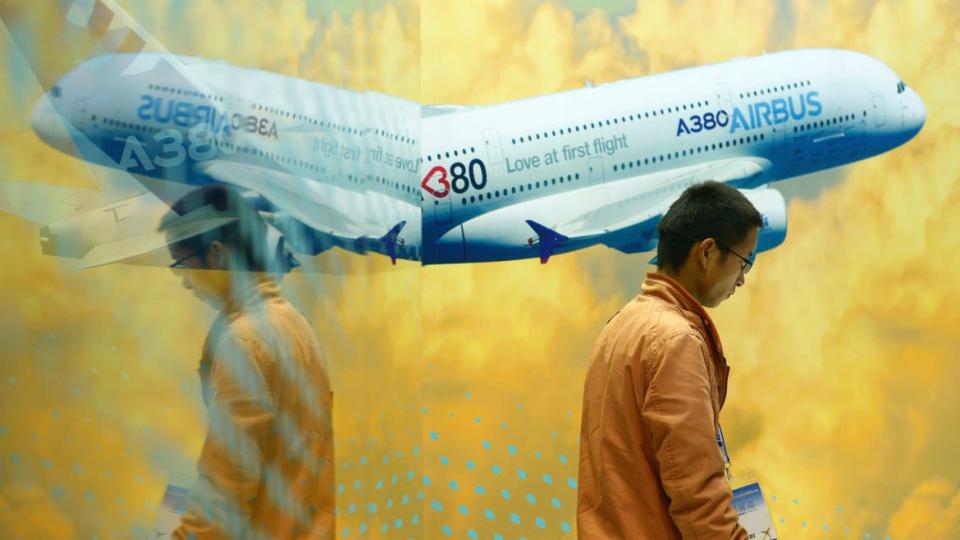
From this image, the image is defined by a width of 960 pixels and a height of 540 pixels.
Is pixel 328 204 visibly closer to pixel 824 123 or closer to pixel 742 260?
pixel 742 260

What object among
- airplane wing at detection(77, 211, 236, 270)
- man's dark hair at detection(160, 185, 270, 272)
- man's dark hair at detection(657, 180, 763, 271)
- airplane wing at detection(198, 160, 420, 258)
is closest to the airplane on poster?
man's dark hair at detection(657, 180, 763, 271)

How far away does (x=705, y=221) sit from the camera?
183cm

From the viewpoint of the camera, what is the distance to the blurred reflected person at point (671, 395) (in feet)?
5.34

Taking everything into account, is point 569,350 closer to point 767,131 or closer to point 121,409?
point 767,131

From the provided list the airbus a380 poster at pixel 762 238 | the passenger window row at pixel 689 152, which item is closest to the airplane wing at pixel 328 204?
the airbus a380 poster at pixel 762 238

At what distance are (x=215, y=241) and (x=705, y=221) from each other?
106 cm

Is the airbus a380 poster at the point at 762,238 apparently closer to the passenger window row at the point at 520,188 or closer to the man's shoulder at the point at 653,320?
the passenger window row at the point at 520,188

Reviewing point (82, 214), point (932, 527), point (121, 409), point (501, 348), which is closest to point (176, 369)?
point (121, 409)

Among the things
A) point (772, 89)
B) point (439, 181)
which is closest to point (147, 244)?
point (439, 181)

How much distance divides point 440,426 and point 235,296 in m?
2.55

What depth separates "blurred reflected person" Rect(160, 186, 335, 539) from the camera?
100cm

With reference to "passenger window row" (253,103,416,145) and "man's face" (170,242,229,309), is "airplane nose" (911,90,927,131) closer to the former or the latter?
"passenger window row" (253,103,416,145)

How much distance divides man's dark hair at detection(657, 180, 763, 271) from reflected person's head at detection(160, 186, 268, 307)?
3.13ft

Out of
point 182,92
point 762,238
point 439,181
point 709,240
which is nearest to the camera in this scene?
point 182,92
